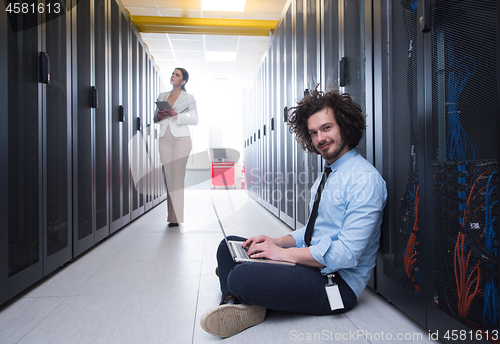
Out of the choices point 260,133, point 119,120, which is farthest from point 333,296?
point 260,133

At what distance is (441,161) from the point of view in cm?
101

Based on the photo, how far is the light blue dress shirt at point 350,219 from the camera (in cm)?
110

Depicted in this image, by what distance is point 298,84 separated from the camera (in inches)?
109

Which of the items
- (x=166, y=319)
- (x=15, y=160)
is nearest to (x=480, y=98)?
(x=166, y=319)

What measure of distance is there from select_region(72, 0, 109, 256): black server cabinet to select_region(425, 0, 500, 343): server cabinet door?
208 cm

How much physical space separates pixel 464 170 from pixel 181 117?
275cm

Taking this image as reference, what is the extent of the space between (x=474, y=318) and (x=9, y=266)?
1769mm

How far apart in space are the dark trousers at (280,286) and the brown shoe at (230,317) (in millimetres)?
33

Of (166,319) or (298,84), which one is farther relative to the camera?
(298,84)

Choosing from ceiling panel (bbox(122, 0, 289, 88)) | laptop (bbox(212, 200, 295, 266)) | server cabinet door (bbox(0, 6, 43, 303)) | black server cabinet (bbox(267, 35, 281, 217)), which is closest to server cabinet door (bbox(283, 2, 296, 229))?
A: black server cabinet (bbox(267, 35, 281, 217))

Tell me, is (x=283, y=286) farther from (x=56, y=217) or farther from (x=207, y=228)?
(x=207, y=228)

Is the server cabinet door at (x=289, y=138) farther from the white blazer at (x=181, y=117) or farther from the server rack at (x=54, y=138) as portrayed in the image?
the server rack at (x=54, y=138)

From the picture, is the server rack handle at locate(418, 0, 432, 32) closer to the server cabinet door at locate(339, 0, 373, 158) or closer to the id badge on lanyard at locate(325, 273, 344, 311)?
the server cabinet door at locate(339, 0, 373, 158)

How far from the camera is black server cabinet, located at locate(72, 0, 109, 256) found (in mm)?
2137
